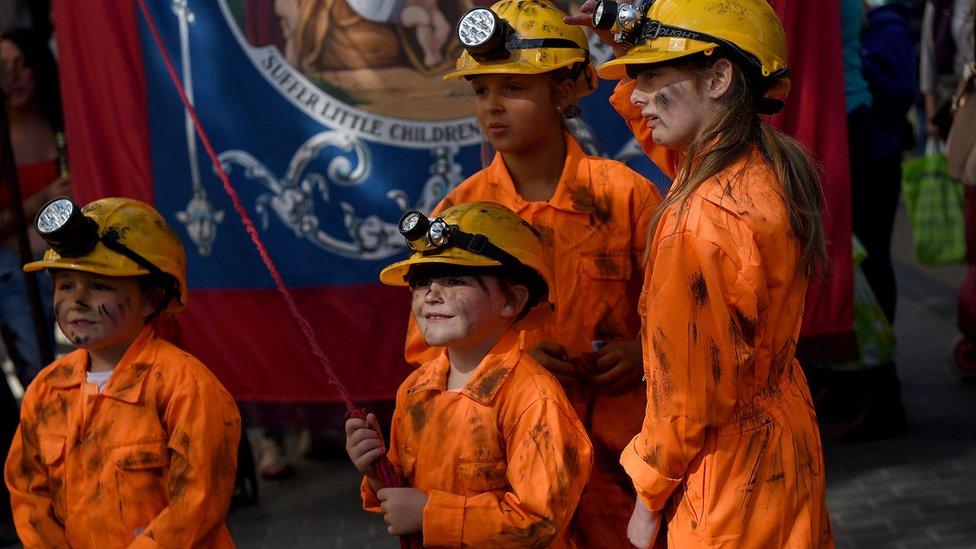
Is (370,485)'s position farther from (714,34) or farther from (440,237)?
(714,34)

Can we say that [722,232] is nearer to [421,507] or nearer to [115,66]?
[421,507]

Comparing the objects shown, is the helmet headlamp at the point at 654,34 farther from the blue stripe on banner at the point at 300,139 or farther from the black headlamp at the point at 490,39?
the blue stripe on banner at the point at 300,139

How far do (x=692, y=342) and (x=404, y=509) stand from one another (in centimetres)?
80

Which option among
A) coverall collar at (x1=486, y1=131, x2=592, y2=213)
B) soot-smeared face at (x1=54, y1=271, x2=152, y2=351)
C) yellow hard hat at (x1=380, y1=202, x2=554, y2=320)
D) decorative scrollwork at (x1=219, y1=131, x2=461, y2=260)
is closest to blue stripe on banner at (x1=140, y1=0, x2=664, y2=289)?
decorative scrollwork at (x1=219, y1=131, x2=461, y2=260)

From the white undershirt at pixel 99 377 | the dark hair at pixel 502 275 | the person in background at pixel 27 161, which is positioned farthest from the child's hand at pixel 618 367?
the person in background at pixel 27 161

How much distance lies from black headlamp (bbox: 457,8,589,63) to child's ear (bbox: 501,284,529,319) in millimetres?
691

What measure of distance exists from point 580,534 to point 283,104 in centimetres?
244

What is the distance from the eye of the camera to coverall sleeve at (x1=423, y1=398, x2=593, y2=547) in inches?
114

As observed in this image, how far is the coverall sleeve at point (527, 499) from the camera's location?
9.53 ft

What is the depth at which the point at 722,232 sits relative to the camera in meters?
2.56

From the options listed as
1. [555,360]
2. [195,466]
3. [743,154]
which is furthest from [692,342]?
[195,466]

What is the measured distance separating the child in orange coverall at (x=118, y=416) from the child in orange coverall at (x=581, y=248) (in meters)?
0.63

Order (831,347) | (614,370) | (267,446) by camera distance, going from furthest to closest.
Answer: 1. (267,446)
2. (831,347)
3. (614,370)

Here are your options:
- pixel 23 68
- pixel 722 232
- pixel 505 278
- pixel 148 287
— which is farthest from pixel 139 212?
pixel 23 68
